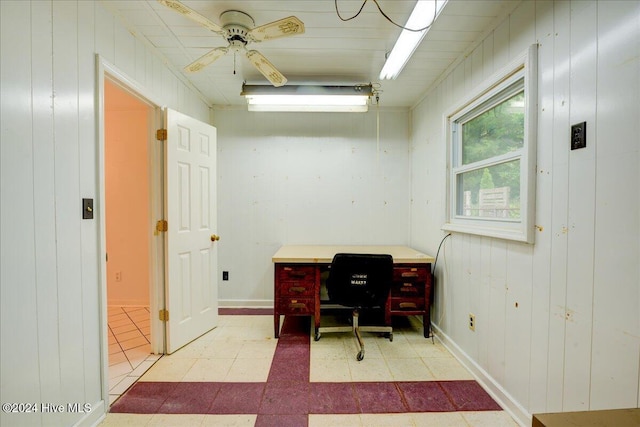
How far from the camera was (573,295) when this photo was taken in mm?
1150

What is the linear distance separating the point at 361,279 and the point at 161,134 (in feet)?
6.70

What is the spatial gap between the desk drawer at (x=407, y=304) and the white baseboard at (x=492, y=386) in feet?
1.07

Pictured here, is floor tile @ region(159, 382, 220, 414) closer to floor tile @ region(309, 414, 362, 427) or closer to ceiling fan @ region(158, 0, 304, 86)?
floor tile @ region(309, 414, 362, 427)

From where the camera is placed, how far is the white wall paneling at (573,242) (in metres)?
0.96

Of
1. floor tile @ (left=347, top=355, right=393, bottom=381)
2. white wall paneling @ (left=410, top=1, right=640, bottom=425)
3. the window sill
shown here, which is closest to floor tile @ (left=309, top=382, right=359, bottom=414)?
floor tile @ (left=347, top=355, right=393, bottom=381)

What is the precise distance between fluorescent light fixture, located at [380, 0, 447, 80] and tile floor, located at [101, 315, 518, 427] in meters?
2.31

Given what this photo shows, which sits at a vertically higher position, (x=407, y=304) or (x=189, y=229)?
(x=189, y=229)

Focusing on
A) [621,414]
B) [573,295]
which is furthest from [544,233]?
[621,414]

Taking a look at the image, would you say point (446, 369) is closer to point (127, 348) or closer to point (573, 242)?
point (573, 242)

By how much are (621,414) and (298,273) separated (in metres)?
1.94

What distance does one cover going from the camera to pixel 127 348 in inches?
86.2

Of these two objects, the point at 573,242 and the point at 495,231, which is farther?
the point at 495,231

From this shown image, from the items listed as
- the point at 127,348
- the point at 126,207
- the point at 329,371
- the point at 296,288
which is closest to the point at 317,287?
the point at 296,288

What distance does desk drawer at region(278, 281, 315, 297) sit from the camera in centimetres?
232
